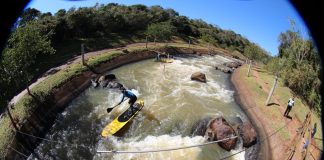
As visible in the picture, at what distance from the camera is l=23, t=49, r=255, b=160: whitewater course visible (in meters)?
17.6

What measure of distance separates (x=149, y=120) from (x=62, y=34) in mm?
23704

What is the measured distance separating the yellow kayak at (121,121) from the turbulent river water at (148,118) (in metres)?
0.40

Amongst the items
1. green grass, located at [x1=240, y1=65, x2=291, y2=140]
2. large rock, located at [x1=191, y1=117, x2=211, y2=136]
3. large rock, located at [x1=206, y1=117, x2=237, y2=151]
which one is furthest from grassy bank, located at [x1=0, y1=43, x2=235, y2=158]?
green grass, located at [x1=240, y1=65, x2=291, y2=140]

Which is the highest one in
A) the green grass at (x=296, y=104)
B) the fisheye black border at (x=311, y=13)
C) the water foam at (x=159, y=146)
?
the fisheye black border at (x=311, y=13)

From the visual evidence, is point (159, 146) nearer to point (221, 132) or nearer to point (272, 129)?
point (221, 132)

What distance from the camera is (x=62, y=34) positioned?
3950 centimetres

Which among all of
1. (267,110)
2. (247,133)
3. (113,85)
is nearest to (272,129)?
(247,133)

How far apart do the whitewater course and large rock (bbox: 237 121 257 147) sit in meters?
0.45

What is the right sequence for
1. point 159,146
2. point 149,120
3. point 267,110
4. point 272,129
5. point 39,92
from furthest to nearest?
point 267,110 < point 149,120 < point 39,92 < point 272,129 < point 159,146

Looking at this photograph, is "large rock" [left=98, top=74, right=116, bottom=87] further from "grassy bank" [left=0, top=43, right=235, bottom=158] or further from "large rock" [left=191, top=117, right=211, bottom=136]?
"large rock" [left=191, top=117, right=211, bottom=136]

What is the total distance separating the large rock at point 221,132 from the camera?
19188 millimetres

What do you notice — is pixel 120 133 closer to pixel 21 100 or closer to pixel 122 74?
pixel 21 100

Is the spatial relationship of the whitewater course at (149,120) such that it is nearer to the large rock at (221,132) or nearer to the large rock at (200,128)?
the large rock at (200,128)

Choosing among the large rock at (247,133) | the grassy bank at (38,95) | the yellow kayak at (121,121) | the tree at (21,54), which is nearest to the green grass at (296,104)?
the large rock at (247,133)
